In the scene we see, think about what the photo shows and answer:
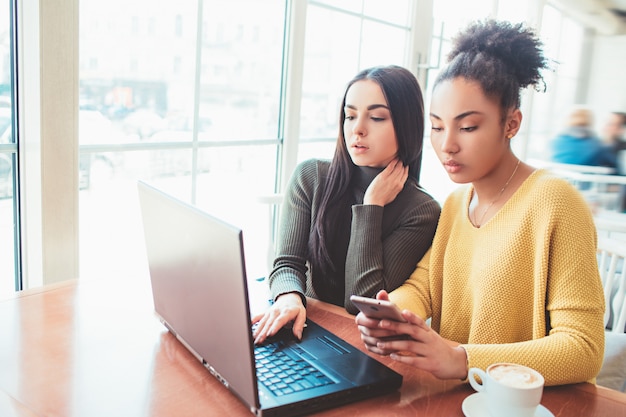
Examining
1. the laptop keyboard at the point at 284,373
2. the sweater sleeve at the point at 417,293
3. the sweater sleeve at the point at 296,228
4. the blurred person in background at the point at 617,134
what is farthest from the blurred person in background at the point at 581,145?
the laptop keyboard at the point at 284,373

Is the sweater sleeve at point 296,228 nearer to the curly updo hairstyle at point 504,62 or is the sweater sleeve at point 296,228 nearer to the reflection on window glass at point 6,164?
the curly updo hairstyle at point 504,62

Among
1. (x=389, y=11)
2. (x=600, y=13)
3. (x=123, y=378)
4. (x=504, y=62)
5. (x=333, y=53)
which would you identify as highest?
(x=600, y=13)

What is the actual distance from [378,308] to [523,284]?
34cm

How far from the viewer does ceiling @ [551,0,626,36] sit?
211 inches

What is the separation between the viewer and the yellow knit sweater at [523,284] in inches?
35.1

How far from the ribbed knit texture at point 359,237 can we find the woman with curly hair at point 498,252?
127 mm

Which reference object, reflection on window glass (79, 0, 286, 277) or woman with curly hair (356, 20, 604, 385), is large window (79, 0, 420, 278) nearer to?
reflection on window glass (79, 0, 286, 277)

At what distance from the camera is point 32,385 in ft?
2.61

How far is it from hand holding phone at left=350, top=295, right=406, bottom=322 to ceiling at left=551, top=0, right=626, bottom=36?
4906mm

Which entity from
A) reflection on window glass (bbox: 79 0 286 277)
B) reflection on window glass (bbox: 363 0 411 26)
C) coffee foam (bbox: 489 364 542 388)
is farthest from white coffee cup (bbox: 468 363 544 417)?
reflection on window glass (bbox: 363 0 411 26)

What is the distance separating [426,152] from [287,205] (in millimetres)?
2466

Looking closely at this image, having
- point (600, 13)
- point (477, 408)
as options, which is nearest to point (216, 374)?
point (477, 408)

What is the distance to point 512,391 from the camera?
0.70 meters

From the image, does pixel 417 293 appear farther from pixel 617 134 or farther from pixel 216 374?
pixel 617 134
